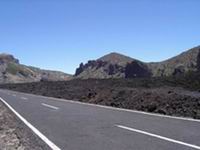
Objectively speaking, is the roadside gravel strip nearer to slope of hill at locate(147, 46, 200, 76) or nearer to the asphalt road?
the asphalt road

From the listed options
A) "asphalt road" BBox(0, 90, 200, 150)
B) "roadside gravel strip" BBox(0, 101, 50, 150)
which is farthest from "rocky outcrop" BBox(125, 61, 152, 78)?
"roadside gravel strip" BBox(0, 101, 50, 150)

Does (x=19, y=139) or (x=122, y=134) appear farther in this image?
(x=19, y=139)

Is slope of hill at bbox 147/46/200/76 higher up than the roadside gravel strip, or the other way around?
slope of hill at bbox 147/46/200/76

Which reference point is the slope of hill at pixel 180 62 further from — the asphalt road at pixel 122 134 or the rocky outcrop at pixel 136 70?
the asphalt road at pixel 122 134

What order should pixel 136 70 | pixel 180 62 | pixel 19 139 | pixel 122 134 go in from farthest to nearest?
pixel 180 62 < pixel 136 70 < pixel 19 139 < pixel 122 134

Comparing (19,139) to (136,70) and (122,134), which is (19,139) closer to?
(122,134)

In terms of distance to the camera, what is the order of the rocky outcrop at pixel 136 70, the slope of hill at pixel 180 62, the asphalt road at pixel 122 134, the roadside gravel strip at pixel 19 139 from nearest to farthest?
1. the asphalt road at pixel 122 134
2. the roadside gravel strip at pixel 19 139
3. the slope of hill at pixel 180 62
4. the rocky outcrop at pixel 136 70

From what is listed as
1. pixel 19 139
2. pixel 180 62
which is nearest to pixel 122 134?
pixel 19 139

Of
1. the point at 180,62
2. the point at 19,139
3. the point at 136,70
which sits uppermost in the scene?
the point at 180,62

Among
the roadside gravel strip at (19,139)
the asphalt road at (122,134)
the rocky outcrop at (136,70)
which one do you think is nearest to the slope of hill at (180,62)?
the rocky outcrop at (136,70)

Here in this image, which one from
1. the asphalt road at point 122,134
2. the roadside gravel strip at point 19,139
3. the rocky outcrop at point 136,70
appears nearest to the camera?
the asphalt road at point 122,134

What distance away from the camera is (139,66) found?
481 feet

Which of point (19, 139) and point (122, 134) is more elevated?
point (122, 134)

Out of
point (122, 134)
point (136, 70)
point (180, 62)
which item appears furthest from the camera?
point (180, 62)
